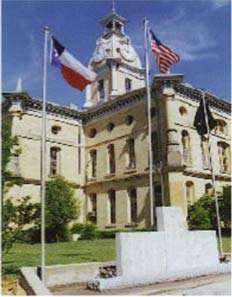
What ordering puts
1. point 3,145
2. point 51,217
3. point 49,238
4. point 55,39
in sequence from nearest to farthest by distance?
point 3,145 < point 55,39 < point 51,217 < point 49,238

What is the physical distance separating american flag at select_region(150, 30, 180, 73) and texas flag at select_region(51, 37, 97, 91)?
20.0ft

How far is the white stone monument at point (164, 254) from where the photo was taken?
11234 mm

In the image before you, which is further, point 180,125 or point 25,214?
point 180,125

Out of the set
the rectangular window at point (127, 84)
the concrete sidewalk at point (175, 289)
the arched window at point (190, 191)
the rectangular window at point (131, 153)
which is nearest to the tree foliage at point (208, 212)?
the arched window at point (190, 191)

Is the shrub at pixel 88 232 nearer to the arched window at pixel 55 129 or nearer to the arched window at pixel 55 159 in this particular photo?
the arched window at pixel 55 159

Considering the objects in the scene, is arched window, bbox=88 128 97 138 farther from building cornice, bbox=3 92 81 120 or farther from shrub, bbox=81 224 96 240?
shrub, bbox=81 224 96 240

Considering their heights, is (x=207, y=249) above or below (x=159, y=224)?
below

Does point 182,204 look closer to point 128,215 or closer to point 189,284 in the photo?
point 128,215

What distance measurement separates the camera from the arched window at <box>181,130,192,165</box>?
109 feet

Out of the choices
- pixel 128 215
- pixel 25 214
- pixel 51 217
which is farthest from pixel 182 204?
pixel 25 214

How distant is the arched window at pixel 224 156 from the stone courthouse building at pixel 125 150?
0.08 meters

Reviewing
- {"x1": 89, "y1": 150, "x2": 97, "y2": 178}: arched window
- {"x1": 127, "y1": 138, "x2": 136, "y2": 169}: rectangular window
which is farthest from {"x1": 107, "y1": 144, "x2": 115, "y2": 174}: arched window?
{"x1": 127, "y1": 138, "x2": 136, "y2": 169}: rectangular window

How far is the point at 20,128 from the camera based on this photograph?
3531 cm

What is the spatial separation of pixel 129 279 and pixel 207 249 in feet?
11.5
